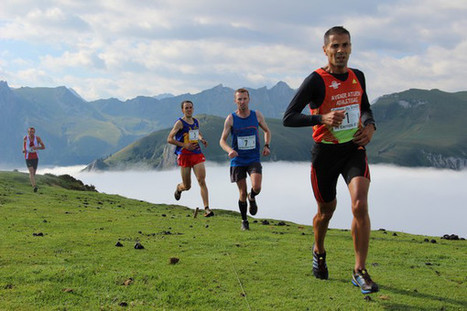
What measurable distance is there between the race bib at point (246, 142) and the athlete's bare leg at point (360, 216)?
7.15 meters

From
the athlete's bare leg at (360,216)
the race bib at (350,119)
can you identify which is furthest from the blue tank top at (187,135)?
the athlete's bare leg at (360,216)

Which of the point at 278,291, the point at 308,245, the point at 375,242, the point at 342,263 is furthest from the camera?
the point at 375,242

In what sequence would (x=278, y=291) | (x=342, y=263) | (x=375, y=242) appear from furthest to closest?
(x=375, y=242) < (x=342, y=263) < (x=278, y=291)

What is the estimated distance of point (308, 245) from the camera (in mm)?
10891

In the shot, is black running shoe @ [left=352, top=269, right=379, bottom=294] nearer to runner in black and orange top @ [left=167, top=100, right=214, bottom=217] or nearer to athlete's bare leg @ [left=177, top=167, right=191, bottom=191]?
runner in black and orange top @ [left=167, top=100, right=214, bottom=217]

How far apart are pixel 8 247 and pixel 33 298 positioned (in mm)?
3951

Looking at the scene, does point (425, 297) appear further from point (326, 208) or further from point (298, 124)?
point (298, 124)

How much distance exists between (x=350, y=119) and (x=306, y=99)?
785 millimetres

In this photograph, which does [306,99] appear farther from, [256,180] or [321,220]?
[256,180]

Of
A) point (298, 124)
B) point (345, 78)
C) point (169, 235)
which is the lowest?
point (169, 235)

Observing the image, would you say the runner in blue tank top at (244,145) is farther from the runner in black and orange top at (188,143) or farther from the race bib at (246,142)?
the runner in black and orange top at (188,143)

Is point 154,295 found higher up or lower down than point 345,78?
lower down

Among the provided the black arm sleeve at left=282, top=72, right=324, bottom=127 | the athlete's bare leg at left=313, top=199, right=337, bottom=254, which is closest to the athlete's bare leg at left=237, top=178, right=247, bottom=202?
the athlete's bare leg at left=313, top=199, right=337, bottom=254

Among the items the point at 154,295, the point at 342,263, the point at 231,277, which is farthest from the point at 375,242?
the point at 154,295
